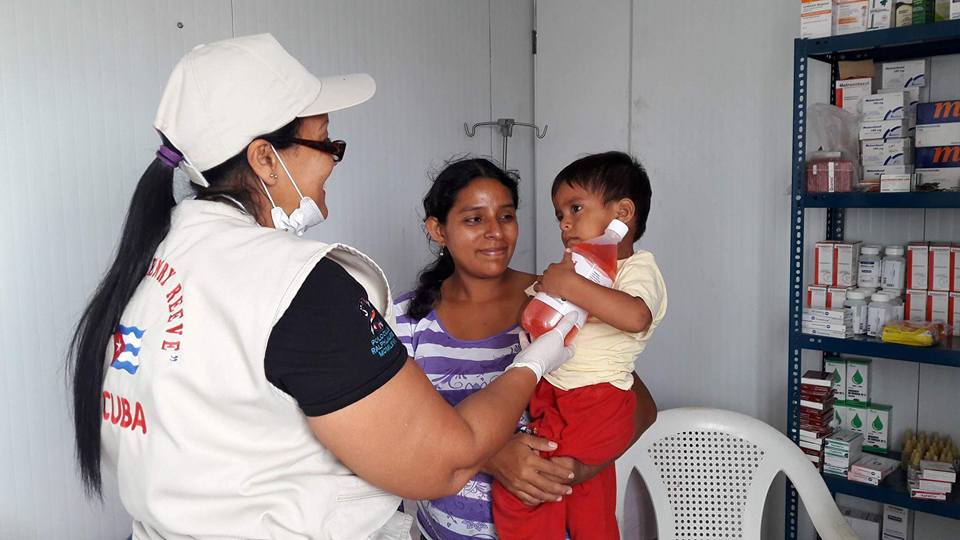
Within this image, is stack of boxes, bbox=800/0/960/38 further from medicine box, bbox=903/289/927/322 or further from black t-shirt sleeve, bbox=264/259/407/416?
black t-shirt sleeve, bbox=264/259/407/416

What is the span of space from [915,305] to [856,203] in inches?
14.2

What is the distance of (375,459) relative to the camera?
2.97 feet

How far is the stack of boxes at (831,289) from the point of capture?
2086 millimetres

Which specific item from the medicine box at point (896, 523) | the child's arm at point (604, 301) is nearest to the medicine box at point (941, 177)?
the medicine box at point (896, 523)

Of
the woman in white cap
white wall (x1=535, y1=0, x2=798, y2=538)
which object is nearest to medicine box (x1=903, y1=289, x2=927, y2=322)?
white wall (x1=535, y1=0, x2=798, y2=538)

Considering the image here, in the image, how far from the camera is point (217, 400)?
904 millimetres

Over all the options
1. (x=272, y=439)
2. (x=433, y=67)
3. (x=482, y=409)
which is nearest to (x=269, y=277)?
(x=272, y=439)

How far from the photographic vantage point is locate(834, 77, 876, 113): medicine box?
218cm

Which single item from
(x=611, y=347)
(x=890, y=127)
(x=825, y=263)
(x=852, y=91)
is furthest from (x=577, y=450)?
(x=852, y=91)

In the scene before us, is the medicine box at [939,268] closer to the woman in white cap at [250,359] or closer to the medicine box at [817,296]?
the medicine box at [817,296]

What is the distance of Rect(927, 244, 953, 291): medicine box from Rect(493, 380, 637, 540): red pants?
1133mm

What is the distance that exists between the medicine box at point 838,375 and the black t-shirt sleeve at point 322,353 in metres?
1.87

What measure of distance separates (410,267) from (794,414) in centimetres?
135

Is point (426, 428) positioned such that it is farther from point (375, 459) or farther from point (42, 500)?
point (42, 500)
